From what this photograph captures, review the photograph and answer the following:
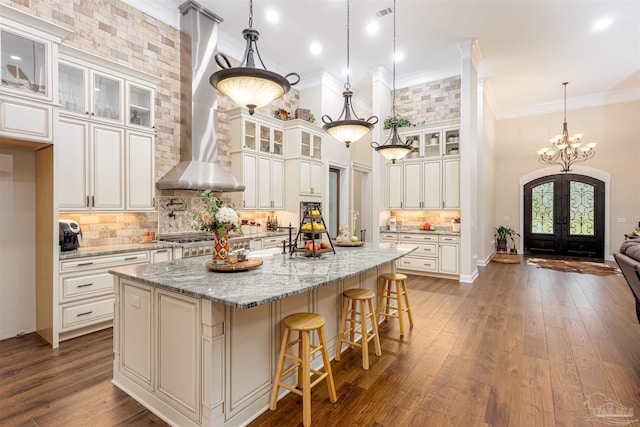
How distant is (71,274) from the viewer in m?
3.29

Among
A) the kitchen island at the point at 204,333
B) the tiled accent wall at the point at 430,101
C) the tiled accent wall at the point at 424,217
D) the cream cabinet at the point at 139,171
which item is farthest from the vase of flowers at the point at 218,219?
the tiled accent wall at the point at 430,101

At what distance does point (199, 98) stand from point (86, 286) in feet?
9.77

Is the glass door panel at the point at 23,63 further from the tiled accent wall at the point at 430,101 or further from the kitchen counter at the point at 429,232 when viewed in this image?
the tiled accent wall at the point at 430,101

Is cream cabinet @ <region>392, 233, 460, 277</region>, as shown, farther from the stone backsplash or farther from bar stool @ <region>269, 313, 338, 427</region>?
bar stool @ <region>269, 313, 338, 427</region>

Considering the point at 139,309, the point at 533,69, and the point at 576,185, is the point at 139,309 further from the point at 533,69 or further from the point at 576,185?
the point at 576,185

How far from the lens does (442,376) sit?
2.63 meters

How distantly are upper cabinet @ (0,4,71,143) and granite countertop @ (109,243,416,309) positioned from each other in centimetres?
176

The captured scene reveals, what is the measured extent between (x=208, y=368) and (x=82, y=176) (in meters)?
3.00

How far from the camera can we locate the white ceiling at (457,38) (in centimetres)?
462

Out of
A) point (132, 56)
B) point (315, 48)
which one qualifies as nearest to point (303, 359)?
point (132, 56)

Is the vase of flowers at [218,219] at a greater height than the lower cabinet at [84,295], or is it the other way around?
the vase of flowers at [218,219]

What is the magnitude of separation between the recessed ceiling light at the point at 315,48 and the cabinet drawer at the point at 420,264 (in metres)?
4.48

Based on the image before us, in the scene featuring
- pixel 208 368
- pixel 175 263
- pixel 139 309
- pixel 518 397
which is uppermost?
pixel 175 263

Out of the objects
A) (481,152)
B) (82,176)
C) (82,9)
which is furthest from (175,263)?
(481,152)
